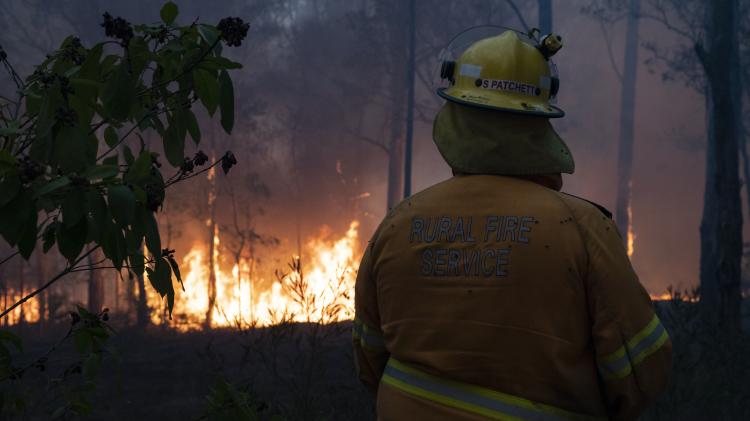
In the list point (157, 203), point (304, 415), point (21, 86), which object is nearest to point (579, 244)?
point (157, 203)

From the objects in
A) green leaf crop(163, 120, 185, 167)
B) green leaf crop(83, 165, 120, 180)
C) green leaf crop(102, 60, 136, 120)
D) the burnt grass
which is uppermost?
green leaf crop(102, 60, 136, 120)

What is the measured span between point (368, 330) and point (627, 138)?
31416mm

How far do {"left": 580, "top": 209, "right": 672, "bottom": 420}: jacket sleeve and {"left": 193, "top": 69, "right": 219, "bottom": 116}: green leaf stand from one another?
1034 mm

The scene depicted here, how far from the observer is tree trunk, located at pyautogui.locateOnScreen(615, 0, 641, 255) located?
102 ft

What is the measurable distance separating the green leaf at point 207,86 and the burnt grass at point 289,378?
0.86m

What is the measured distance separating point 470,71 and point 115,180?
1.28 m

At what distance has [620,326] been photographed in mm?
2062

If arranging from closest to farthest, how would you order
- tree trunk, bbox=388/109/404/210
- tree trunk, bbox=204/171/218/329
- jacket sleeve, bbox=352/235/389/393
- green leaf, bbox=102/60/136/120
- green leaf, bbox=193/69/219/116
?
green leaf, bbox=102/60/136/120
green leaf, bbox=193/69/219/116
jacket sleeve, bbox=352/235/389/393
tree trunk, bbox=204/171/218/329
tree trunk, bbox=388/109/404/210

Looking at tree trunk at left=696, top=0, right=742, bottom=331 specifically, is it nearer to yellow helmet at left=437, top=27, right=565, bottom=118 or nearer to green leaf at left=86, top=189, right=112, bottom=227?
yellow helmet at left=437, top=27, right=565, bottom=118

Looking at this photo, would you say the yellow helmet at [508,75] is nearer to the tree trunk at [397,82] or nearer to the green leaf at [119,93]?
the green leaf at [119,93]

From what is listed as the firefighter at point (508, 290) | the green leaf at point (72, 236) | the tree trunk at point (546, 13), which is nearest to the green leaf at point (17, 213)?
the green leaf at point (72, 236)

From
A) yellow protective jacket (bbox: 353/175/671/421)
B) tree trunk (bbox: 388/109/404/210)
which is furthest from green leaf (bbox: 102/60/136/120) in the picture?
tree trunk (bbox: 388/109/404/210)

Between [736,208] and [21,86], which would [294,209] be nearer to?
[736,208]

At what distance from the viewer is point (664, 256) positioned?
1571 inches
